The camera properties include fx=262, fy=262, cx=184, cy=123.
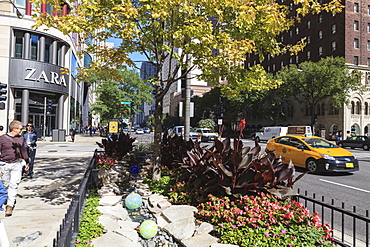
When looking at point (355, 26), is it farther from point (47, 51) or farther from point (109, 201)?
point (109, 201)

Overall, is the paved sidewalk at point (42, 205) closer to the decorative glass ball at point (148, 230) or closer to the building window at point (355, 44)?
the decorative glass ball at point (148, 230)

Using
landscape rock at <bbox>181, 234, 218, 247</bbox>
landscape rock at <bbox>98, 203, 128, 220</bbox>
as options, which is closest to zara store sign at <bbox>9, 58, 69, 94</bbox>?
landscape rock at <bbox>98, 203, 128, 220</bbox>

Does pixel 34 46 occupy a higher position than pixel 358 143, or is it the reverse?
pixel 34 46

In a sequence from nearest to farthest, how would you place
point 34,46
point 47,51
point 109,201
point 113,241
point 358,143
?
point 113,241
point 109,201
point 358,143
point 34,46
point 47,51

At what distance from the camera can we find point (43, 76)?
1192 inches

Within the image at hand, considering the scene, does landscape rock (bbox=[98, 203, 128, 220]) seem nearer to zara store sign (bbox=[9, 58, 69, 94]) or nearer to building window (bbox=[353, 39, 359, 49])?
zara store sign (bbox=[9, 58, 69, 94])

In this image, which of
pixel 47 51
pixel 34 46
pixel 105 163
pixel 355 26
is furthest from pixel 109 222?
pixel 355 26

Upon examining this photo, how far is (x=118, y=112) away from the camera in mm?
40156

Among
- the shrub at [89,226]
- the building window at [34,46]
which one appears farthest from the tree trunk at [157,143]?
the building window at [34,46]

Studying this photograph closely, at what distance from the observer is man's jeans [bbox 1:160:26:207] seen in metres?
5.45

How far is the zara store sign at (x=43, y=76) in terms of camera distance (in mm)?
29431

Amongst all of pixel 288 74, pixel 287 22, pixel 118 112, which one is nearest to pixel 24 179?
pixel 287 22

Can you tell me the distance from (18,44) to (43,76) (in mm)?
4280

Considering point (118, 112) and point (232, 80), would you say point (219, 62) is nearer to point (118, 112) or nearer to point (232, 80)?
point (232, 80)
